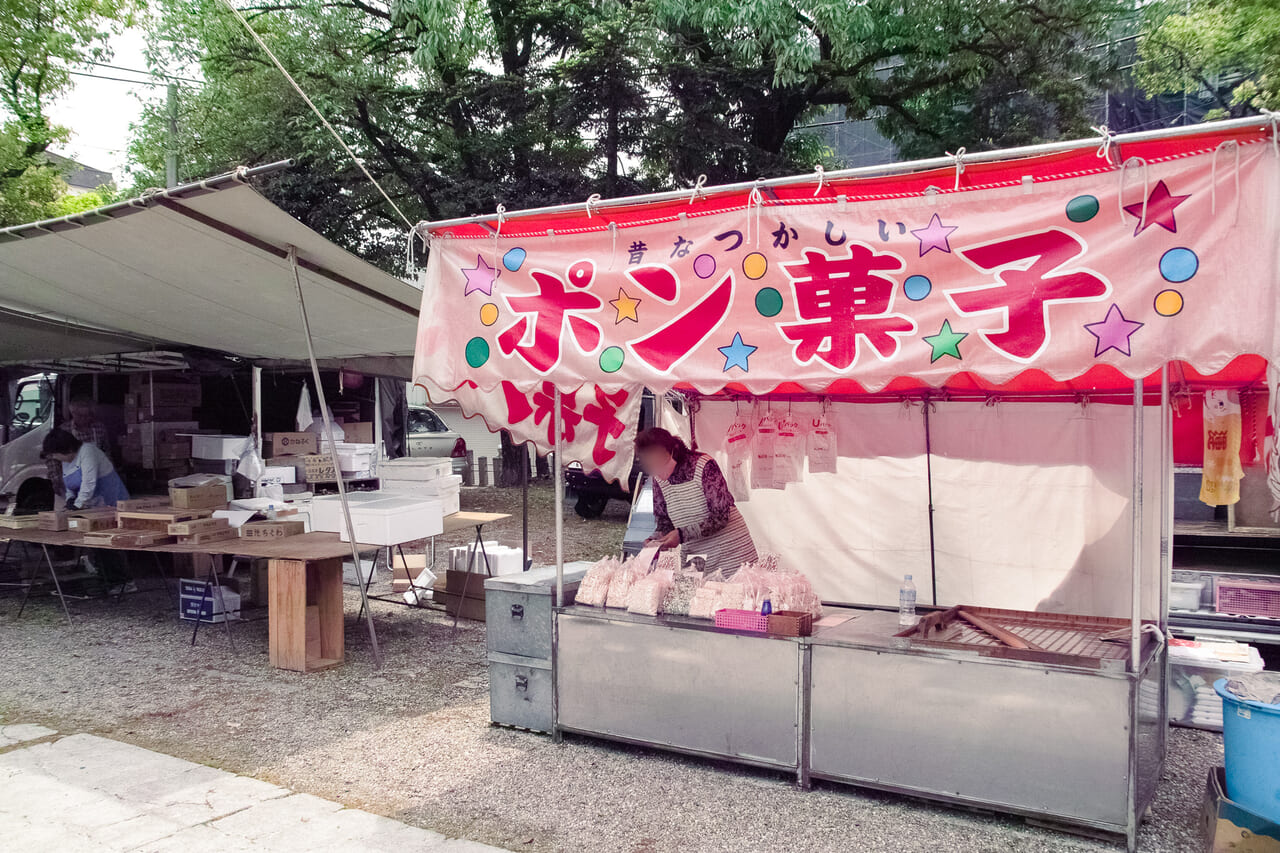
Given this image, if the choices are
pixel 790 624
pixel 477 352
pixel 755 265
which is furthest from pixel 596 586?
pixel 755 265

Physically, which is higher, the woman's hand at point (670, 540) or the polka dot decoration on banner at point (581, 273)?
the polka dot decoration on banner at point (581, 273)

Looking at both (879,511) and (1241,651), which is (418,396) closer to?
(879,511)

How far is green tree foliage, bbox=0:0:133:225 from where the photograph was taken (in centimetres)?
1598

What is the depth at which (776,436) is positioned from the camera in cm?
623

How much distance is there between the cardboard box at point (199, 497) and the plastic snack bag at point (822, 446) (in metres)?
5.14

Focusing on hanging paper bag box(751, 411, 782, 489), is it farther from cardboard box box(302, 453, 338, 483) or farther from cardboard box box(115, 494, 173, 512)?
cardboard box box(302, 453, 338, 483)

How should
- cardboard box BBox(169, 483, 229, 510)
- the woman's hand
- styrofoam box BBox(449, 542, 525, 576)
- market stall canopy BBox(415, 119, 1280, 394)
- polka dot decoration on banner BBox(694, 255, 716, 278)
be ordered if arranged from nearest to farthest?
market stall canopy BBox(415, 119, 1280, 394), polka dot decoration on banner BBox(694, 255, 716, 278), the woman's hand, cardboard box BBox(169, 483, 229, 510), styrofoam box BBox(449, 542, 525, 576)

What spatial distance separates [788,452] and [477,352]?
2.68 metres

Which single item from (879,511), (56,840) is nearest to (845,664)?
(879,511)

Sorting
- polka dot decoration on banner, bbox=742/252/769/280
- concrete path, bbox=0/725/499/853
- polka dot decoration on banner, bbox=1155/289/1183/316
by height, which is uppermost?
polka dot decoration on banner, bbox=742/252/769/280

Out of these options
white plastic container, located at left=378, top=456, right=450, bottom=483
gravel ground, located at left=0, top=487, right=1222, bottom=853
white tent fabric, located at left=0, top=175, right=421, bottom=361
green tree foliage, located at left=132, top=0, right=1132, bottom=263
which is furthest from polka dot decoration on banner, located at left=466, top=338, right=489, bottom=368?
green tree foliage, located at left=132, top=0, right=1132, bottom=263

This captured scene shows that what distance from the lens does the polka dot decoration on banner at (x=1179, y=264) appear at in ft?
9.76

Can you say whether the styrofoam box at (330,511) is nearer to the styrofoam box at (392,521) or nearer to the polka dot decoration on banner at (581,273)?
the styrofoam box at (392,521)

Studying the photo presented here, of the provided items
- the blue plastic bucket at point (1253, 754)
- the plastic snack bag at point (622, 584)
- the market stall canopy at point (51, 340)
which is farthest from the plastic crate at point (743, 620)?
the market stall canopy at point (51, 340)
